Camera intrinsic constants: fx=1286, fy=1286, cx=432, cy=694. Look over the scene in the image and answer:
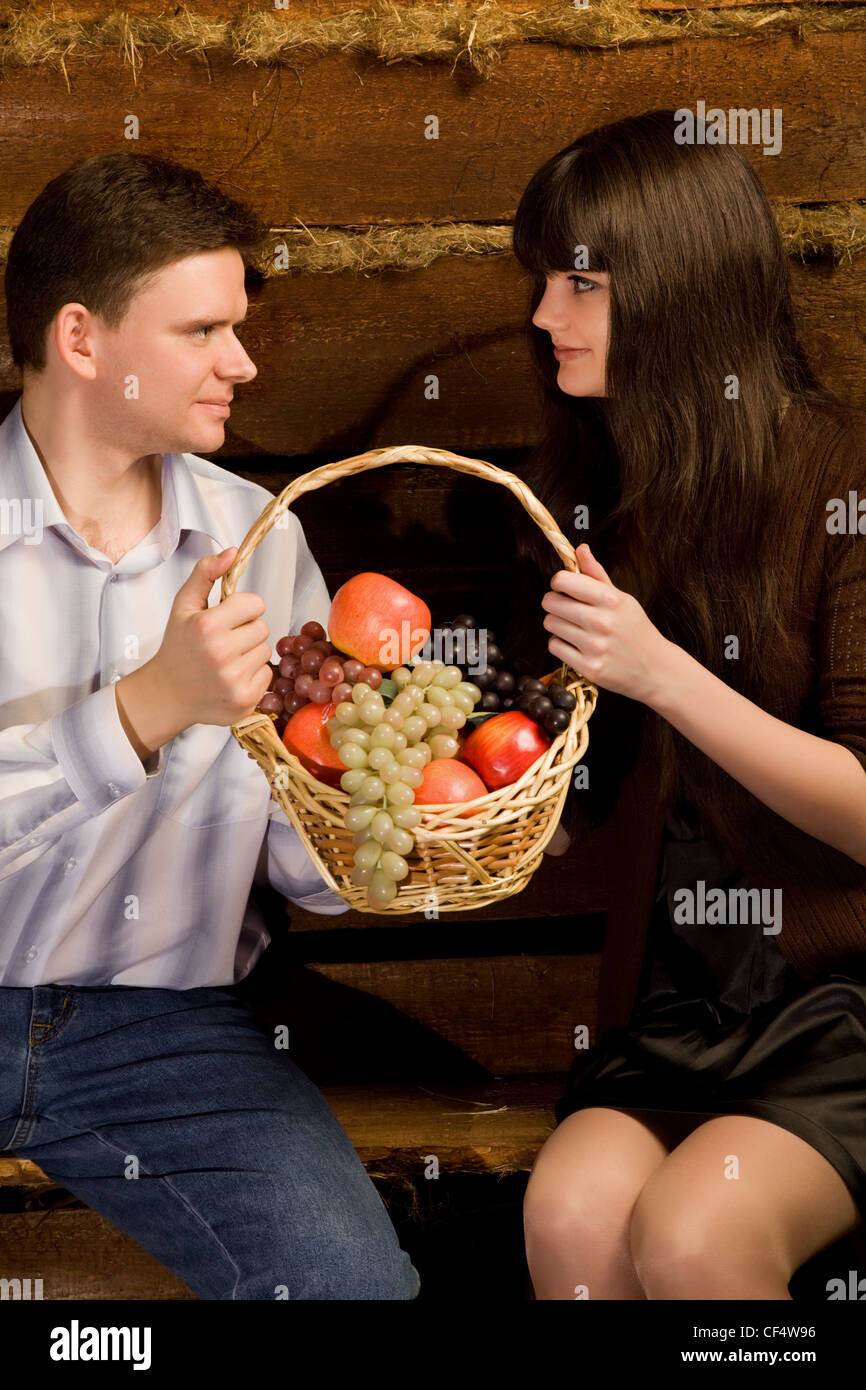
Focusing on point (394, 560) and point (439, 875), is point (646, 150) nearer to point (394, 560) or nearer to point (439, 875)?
point (394, 560)

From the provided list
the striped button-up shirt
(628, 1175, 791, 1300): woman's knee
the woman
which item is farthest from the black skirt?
the striped button-up shirt

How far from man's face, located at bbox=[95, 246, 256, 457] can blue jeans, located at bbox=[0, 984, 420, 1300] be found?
2.98 ft

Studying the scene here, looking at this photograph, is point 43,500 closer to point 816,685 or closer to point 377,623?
point 377,623

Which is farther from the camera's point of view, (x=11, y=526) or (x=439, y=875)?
(x=11, y=526)

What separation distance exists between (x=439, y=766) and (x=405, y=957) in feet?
3.34

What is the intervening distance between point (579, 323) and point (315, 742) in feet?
2.59

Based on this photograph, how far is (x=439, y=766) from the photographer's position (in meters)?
1.69

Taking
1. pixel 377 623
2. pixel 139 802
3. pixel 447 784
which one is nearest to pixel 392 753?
pixel 447 784

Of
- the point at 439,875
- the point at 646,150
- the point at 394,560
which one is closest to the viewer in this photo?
the point at 439,875

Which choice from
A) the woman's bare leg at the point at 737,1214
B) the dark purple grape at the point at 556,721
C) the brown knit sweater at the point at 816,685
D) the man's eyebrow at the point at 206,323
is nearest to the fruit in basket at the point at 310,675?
the dark purple grape at the point at 556,721

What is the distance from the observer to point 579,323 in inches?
78.4

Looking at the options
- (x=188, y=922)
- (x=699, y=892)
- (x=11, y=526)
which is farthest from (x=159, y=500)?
(x=699, y=892)

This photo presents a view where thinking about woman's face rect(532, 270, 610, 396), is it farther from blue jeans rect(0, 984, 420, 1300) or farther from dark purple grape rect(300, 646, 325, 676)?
blue jeans rect(0, 984, 420, 1300)

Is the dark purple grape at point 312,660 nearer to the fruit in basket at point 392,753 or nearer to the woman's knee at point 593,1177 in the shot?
the fruit in basket at point 392,753
